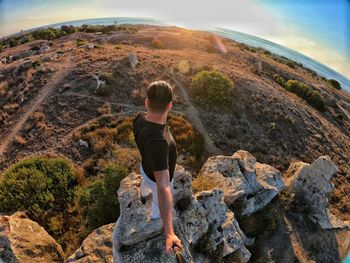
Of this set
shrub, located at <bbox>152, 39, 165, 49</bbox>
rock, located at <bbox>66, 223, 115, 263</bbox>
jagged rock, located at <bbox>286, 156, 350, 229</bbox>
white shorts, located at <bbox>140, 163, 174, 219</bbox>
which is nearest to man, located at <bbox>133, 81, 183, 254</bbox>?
white shorts, located at <bbox>140, 163, 174, 219</bbox>

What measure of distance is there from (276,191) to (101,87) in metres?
21.0

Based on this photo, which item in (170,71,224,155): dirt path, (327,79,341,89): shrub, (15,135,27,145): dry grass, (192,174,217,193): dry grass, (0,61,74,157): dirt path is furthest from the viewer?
(327,79,341,89): shrub

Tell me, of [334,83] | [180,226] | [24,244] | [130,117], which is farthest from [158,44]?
[180,226]

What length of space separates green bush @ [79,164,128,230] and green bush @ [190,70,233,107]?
15.8 meters

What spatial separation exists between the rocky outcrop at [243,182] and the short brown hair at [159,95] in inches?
392

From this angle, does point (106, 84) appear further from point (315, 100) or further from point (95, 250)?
point (315, 100)

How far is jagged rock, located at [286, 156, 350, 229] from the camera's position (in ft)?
57.5

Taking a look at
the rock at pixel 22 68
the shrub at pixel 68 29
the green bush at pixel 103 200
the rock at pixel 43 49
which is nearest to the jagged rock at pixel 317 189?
the green bush at pixel 103 200

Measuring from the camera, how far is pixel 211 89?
32406mm

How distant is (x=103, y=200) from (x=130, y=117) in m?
13.6

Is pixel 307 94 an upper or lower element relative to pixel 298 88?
lower

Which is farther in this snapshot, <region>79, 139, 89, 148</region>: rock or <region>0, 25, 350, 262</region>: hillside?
<region>79, 139, 89, 148</region>: rock

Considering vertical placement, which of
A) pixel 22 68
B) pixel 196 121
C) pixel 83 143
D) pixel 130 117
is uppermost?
pixel 22 68

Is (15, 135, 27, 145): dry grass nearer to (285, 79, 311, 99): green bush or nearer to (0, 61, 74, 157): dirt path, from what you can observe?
(0, 61, 74, 157): dirt path
